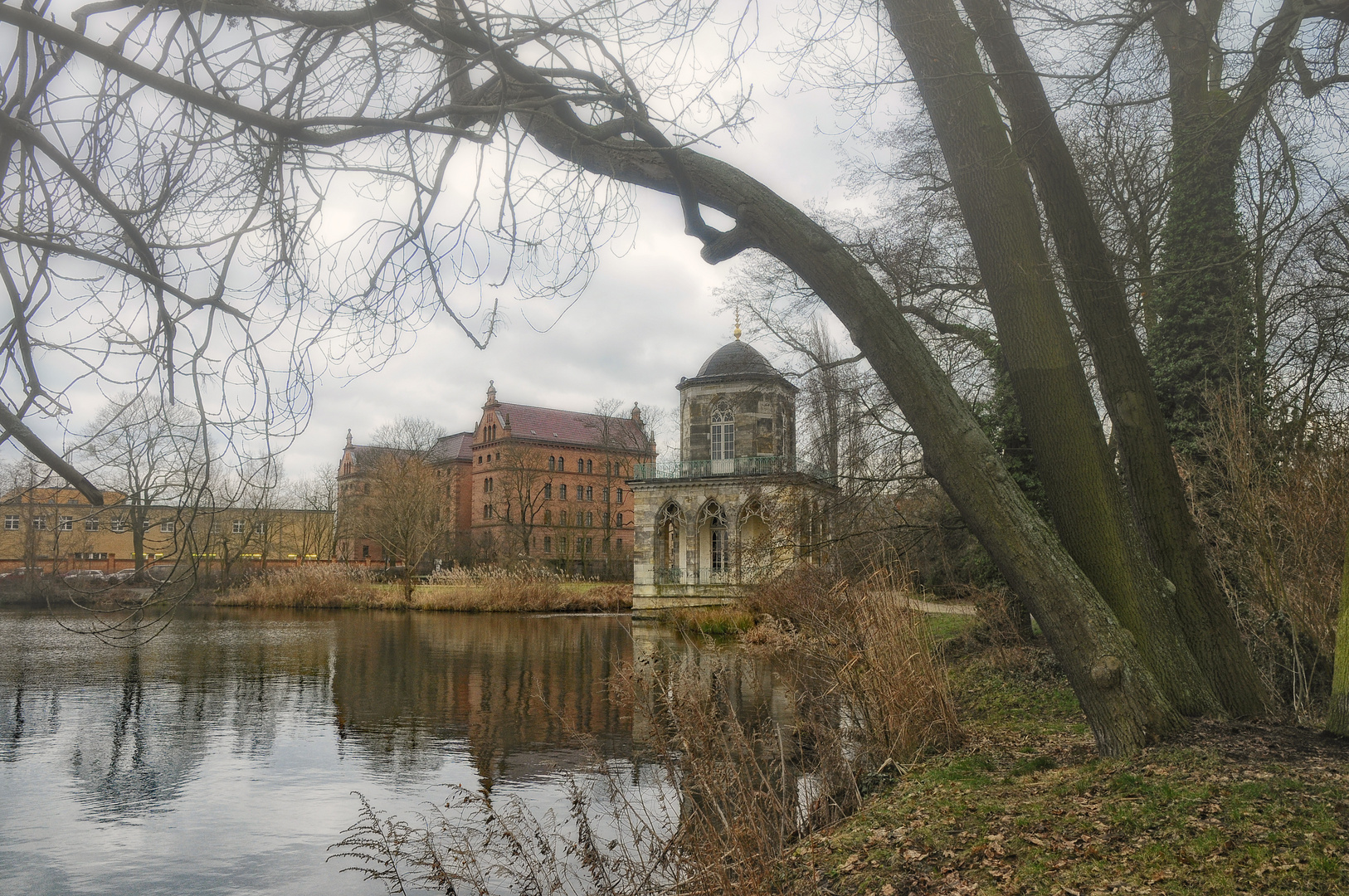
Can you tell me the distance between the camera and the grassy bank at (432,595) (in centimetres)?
3005

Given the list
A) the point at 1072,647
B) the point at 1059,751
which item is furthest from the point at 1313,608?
the point at 1072,647

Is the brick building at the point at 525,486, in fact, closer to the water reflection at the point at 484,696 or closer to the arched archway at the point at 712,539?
the arched archway at the point at 712,539

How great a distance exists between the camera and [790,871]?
468 centimetres

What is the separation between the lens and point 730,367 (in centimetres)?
3177

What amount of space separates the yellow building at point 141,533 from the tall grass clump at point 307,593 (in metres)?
1.14

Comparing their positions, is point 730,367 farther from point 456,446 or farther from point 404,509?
point 456,446

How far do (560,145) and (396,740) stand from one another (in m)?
6.91

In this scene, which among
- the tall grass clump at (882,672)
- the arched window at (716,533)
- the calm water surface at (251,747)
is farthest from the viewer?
the arched window at (716,533)

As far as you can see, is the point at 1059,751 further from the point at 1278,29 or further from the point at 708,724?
the point at 1278,29

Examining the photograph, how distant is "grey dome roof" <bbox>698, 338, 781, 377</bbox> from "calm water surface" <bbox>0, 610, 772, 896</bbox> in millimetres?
14969

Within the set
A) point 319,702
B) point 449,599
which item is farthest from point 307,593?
point 319,702

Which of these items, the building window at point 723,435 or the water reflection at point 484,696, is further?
the building window at point 723,435

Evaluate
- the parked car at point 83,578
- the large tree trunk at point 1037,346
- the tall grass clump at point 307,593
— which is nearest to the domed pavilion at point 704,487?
the tall grass clump at point 307,593

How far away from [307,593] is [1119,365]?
29941mm
